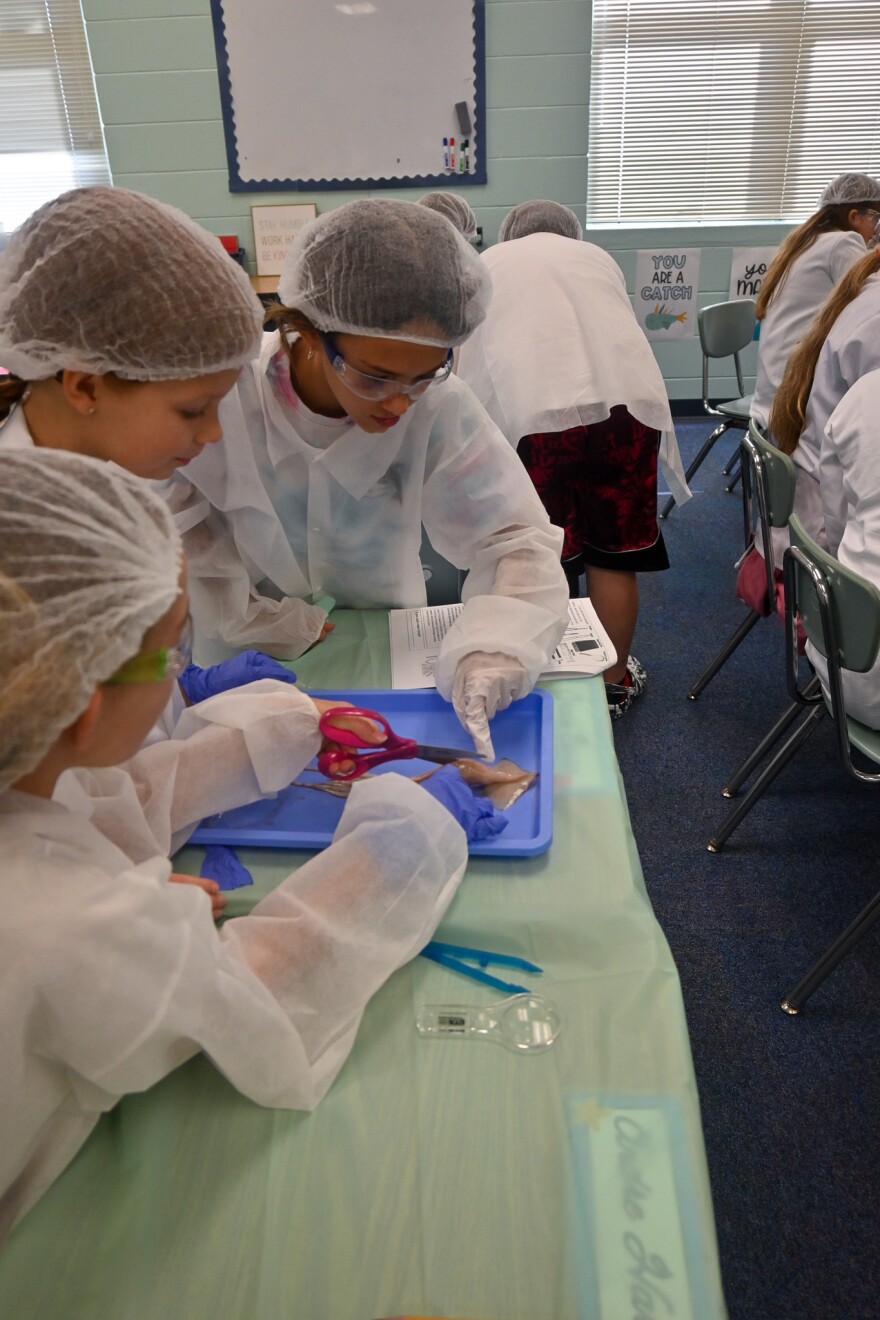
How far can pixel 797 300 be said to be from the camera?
2869mm

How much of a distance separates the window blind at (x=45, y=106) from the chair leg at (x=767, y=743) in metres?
3.68

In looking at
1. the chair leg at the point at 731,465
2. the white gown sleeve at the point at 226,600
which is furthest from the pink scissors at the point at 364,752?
the chair leg at the point at 731,465

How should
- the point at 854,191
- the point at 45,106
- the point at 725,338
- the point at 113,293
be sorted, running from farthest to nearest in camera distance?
the point at 45,106 < the point at 725,338 < the point at 854,191 < the point at 113,293

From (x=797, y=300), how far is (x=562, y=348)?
1.31 m

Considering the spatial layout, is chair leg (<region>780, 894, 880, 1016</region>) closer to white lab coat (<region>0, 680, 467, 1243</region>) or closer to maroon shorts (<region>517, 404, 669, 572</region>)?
white lab coat (<region>0, 680, 467, 1243</region>)

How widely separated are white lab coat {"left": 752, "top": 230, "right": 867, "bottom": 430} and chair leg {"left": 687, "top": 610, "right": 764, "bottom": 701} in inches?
31.3

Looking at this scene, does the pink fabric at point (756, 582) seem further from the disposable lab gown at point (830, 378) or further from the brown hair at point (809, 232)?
the brown hair at point (809, 232)

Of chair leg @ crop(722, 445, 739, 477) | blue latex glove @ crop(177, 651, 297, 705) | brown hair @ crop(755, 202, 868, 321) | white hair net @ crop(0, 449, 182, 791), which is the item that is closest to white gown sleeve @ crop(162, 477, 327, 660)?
blue latex glove @ crop(177, 651, 297, 705)

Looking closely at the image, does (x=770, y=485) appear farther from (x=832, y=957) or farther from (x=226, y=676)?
(x=226, y=676)

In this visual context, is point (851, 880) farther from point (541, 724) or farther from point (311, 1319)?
point (311, 1319)

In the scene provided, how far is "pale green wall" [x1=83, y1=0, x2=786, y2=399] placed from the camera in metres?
3.73

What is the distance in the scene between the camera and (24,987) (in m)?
0.52

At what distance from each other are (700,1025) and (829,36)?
4.51 metres

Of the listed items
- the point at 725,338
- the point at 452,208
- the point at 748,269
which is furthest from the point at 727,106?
the point at 452,208
